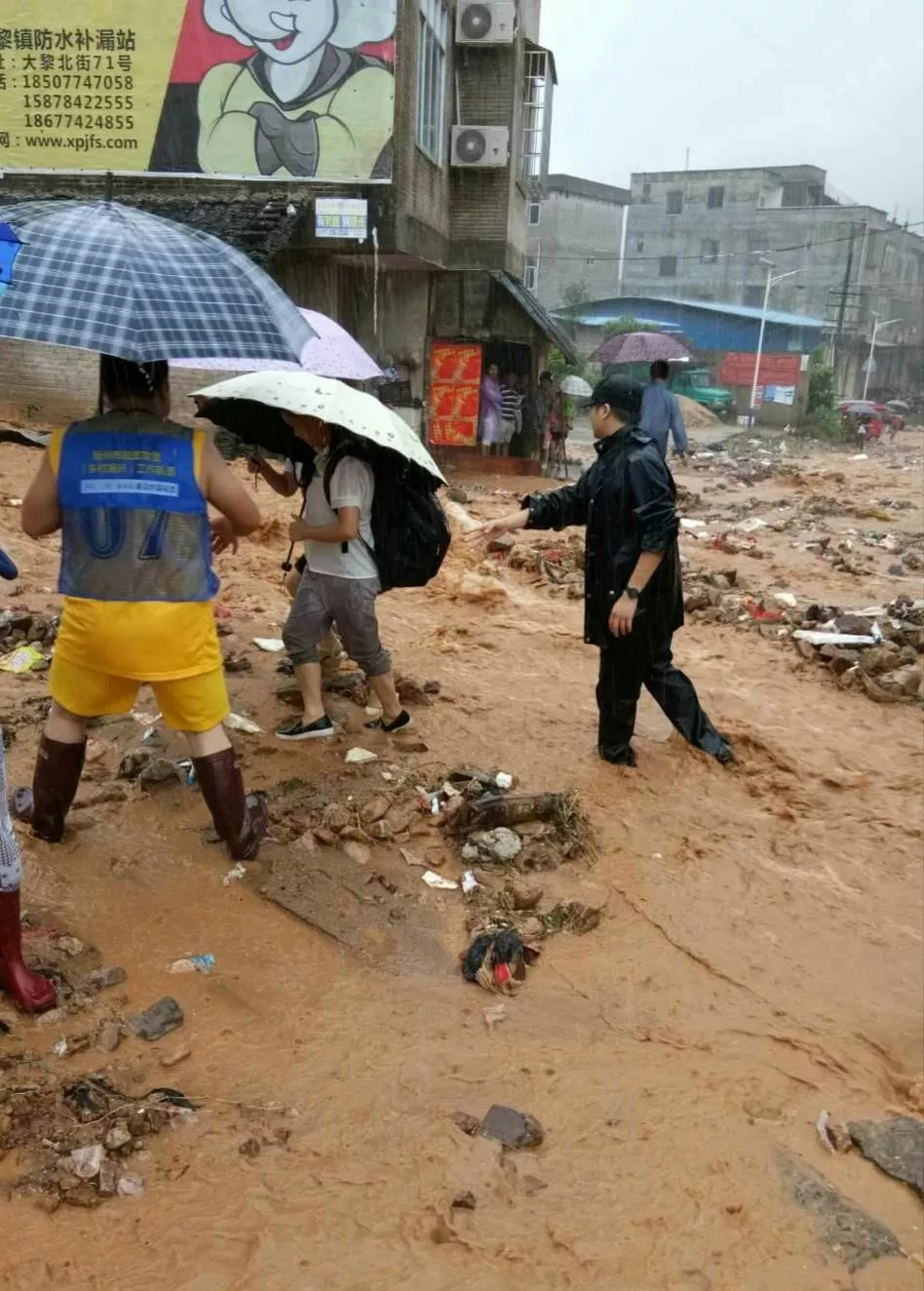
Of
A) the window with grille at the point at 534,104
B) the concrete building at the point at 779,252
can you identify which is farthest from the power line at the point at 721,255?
the window with grille at the point at 534,104

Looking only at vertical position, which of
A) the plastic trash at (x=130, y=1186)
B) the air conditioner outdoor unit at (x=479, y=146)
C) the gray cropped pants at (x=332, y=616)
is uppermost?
the air conditioner outdoor unit at (x=479, y=146)

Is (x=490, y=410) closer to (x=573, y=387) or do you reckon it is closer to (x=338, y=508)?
(x=573, y=387)

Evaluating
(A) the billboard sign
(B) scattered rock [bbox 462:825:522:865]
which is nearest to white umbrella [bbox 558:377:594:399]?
(A) the billboard sign

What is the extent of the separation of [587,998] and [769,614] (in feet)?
18.5

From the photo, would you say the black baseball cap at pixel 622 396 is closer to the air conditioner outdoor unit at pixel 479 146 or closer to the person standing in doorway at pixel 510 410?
the person standing in doorway at pixel 510 410

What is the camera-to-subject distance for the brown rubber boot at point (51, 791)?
3.50 metres

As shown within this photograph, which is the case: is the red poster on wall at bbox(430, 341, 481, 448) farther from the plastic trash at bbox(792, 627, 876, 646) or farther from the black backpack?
the black backpack

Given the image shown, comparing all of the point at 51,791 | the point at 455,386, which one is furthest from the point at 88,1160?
the point at 455,386

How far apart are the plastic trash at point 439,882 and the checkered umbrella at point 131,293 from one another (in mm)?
2044

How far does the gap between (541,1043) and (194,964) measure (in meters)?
1.12

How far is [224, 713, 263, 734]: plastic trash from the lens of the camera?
5.02m

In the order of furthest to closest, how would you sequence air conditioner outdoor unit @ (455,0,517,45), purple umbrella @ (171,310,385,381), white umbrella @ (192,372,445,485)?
air conditioner outdoor unit @ (455,0,517,45) < purple umbrella @ (171,310,385,381) < white umbrella @ (192,372,445,485)

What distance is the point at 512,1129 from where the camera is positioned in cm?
270

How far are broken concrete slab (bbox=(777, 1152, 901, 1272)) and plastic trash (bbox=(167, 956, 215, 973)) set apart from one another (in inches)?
69.9
